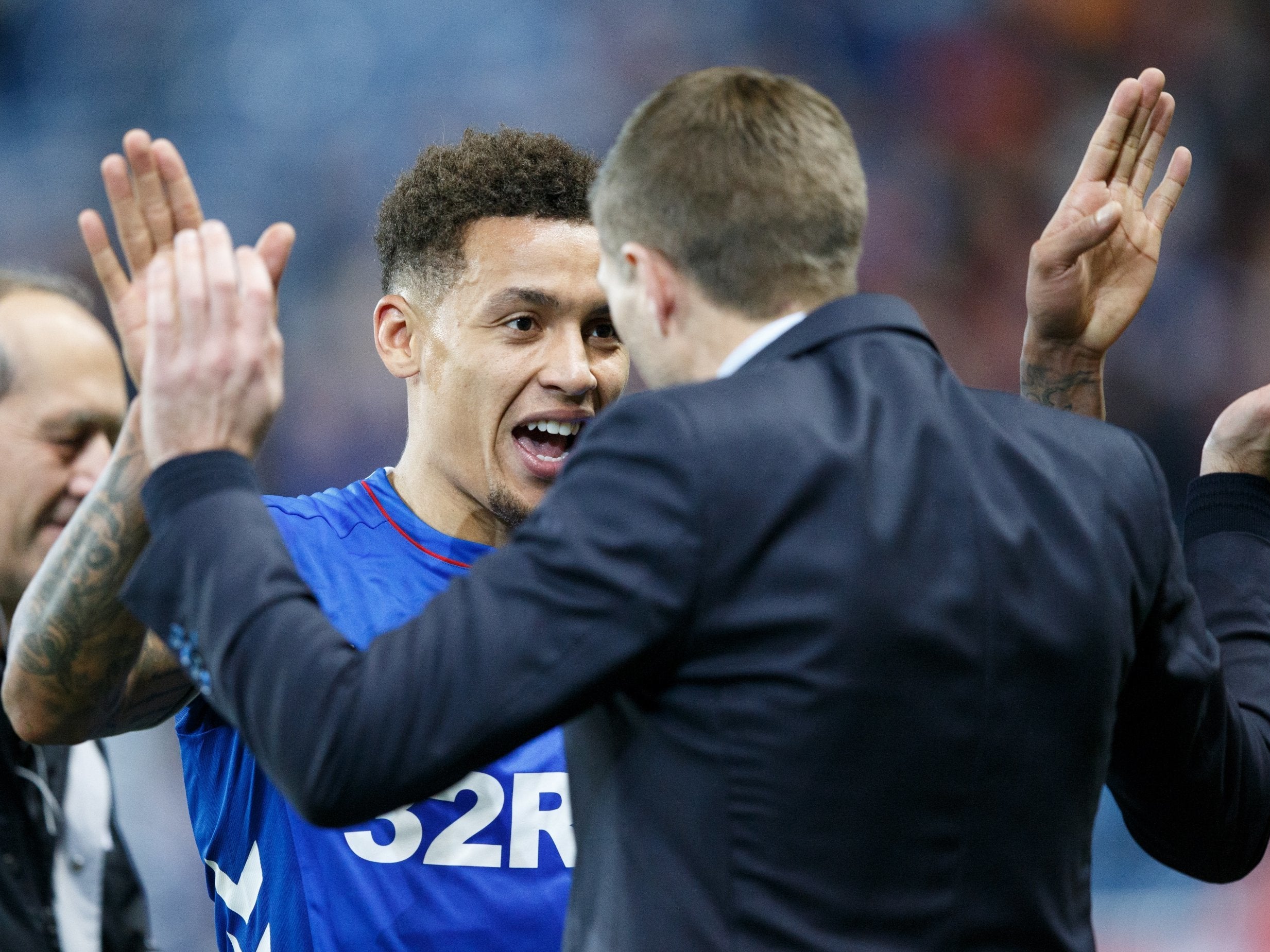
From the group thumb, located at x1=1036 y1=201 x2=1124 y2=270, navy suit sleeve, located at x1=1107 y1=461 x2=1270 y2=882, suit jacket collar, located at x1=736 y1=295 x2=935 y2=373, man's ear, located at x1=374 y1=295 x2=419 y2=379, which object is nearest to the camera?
suit jacket collar, located at x1=736 y1=295 x2=935 y2=373

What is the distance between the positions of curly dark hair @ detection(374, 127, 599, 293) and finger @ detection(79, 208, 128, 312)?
0.97m

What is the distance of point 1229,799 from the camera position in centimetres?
159

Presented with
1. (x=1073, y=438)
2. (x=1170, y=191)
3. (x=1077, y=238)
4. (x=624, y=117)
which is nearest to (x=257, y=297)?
(x=1073, y=438)

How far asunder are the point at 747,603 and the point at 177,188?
0.85m

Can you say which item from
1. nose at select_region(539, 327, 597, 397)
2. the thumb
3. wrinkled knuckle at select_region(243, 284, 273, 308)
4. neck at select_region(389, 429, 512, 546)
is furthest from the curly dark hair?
wrinkled knuckle at select_region(243, 284, 273, 308)

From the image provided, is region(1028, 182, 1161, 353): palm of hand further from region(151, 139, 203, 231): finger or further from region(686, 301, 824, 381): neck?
region(151, 139, 203, 231): finger

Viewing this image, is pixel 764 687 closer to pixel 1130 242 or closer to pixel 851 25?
pixel 1130 242

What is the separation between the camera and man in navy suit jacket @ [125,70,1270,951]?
3.94ft

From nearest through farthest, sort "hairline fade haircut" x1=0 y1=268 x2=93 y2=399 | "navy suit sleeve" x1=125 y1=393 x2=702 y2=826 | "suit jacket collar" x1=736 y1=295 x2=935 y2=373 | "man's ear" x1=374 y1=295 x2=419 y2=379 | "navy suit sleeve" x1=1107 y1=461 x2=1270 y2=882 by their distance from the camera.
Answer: "navy suit sleeve" x1=125 y1=393 x2=702 y2=826
"suit jacket collar" x1=736 y1=295 x2=935 y2=373
"navy suit sleeve" x1=1107 y1=461 x2=1270 y2=882
"hairline fade haircut" x1=0 y1=268 x2=93 y2=399
"man's ear" x1=374 y1=295 x2=419 y2=379

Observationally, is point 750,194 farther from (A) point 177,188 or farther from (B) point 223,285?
(A) point 177,188

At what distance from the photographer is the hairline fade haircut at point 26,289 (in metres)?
2.30

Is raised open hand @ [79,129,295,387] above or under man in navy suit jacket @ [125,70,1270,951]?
above

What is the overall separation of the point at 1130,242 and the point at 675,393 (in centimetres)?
120

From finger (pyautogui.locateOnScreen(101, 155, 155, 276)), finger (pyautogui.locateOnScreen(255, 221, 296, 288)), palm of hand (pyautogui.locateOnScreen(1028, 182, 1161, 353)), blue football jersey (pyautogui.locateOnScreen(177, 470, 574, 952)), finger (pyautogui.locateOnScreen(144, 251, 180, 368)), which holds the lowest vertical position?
blue football jersey (pyautogui.locateOnScreen(177, 470, 574, 952))
